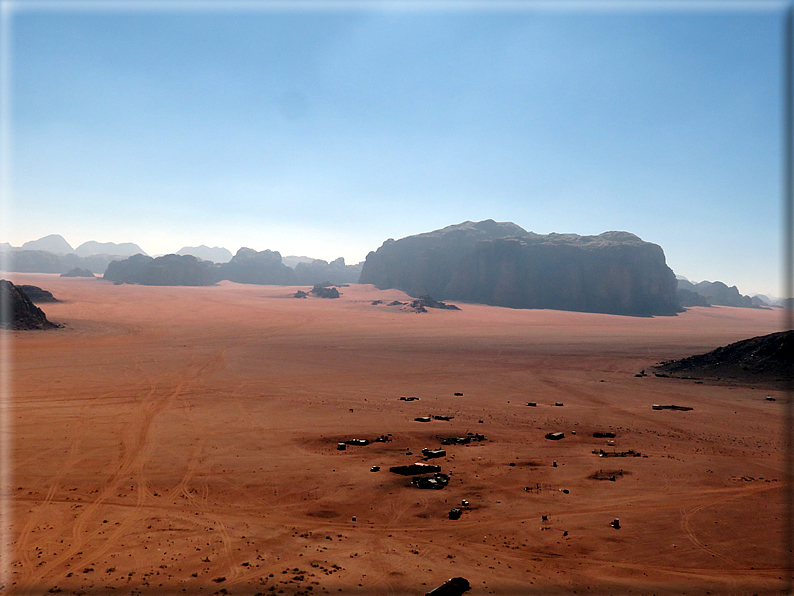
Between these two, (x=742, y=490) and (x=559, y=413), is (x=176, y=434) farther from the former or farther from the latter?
(x=742, y=490)

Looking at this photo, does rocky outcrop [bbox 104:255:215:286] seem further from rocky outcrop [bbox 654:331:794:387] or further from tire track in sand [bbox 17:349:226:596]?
rocky outcrop [bbox 654:331:794:387]

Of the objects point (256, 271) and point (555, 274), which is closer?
point (555, 274)

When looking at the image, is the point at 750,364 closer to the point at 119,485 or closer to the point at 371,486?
the point at 371,486

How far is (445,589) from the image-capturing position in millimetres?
7719

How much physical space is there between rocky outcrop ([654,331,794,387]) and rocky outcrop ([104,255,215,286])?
146m

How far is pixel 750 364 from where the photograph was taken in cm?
3095

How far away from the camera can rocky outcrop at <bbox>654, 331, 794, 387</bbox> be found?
29.0 metres

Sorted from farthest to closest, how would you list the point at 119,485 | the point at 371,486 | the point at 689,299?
the point at 689,299, the point at 371,486, the point at 119,485

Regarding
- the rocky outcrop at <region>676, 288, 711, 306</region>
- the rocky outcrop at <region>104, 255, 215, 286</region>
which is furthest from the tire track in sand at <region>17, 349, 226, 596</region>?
the rocky outcrop at <region>676, 288, 711, 306</region>

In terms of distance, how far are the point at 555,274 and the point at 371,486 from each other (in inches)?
4629

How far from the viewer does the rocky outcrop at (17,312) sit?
141 ft

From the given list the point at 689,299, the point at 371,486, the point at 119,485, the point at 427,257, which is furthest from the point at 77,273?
the point at 689,299

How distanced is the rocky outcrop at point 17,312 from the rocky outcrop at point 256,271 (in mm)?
133254

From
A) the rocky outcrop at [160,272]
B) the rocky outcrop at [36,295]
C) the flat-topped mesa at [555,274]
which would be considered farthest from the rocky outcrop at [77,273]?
the flat-topped mesa at [555,274]
